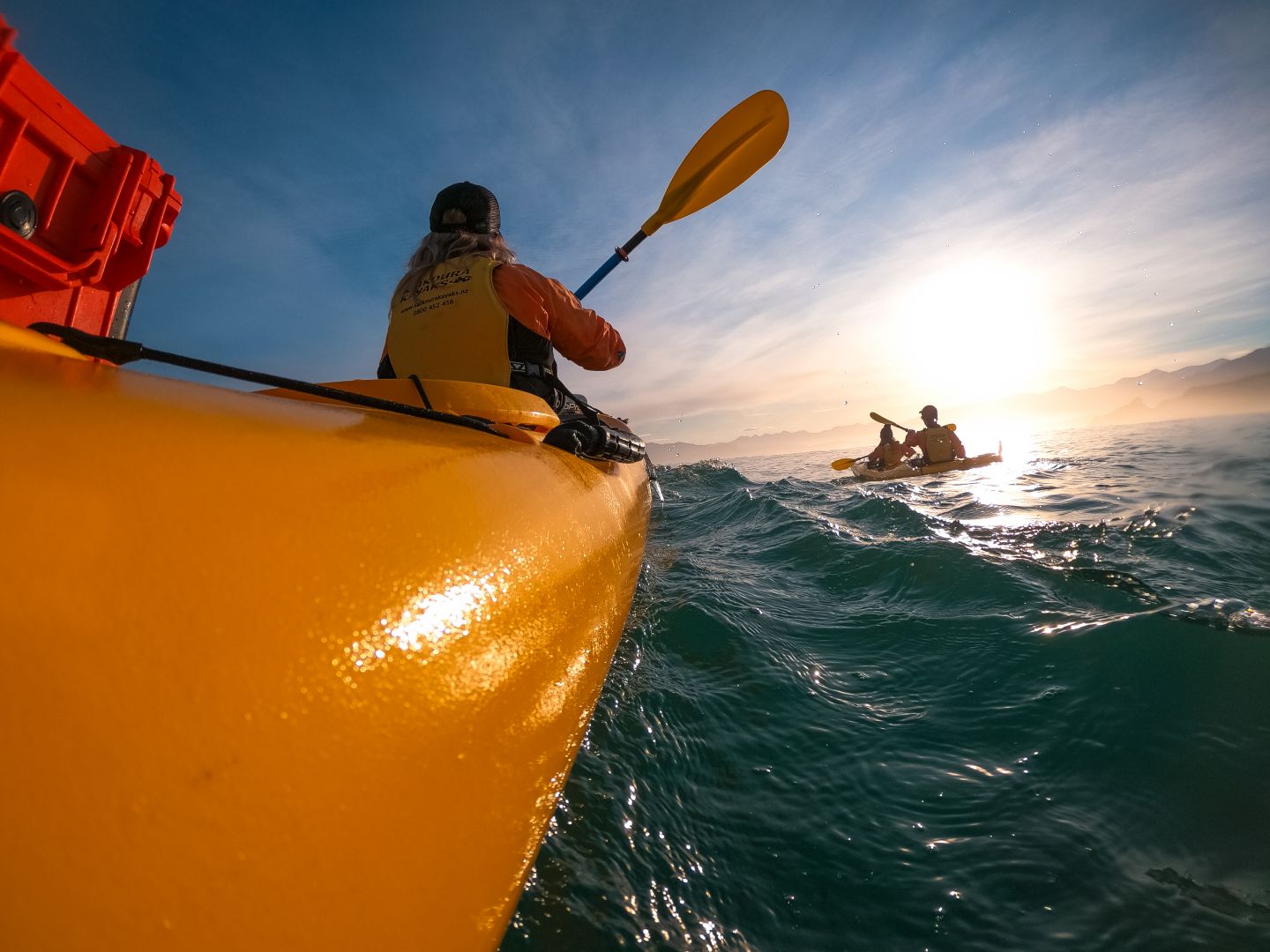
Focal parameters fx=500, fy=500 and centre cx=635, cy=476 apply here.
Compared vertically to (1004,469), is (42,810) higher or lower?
lower

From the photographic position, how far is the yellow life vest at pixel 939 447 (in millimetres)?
12328

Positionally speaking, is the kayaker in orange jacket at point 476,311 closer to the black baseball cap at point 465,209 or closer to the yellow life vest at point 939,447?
the black baseball cap at point 465,209

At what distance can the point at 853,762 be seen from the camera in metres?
1.69

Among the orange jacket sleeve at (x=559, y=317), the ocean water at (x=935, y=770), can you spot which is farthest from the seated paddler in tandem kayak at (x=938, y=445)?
the orange jacket sleeve at (x=559, y=317)

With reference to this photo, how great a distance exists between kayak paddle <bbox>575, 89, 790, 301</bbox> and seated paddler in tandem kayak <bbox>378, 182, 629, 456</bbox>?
1.79m

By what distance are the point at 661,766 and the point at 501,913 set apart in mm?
810

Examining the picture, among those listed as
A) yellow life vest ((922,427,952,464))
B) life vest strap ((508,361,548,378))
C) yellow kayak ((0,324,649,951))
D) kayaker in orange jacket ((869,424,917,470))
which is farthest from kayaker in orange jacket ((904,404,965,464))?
yellow kayak ((0,324,649,951))

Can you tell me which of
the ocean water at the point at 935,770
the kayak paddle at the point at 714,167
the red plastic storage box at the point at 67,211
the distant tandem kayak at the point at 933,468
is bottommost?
the ocean water at the point at 935,770

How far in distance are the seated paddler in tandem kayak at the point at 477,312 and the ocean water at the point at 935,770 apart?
1469 mm

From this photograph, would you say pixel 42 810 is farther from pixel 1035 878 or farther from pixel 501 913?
pixel 1035 878

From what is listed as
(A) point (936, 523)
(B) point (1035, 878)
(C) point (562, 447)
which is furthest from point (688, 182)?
(B) point (1035, 878)

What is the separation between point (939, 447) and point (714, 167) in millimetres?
10257

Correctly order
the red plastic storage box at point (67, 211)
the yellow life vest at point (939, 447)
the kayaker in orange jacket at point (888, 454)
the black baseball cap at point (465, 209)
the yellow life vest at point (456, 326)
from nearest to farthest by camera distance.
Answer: the red plastic storage box at point (67, 211) < the yellow life vest at point (456, 326) < the black baseball cap at point (465, 209) < the yellow life vest at point (939, 447) < the kayaker in orange jacket at point (888, 454)

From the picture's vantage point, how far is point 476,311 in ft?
8.95
